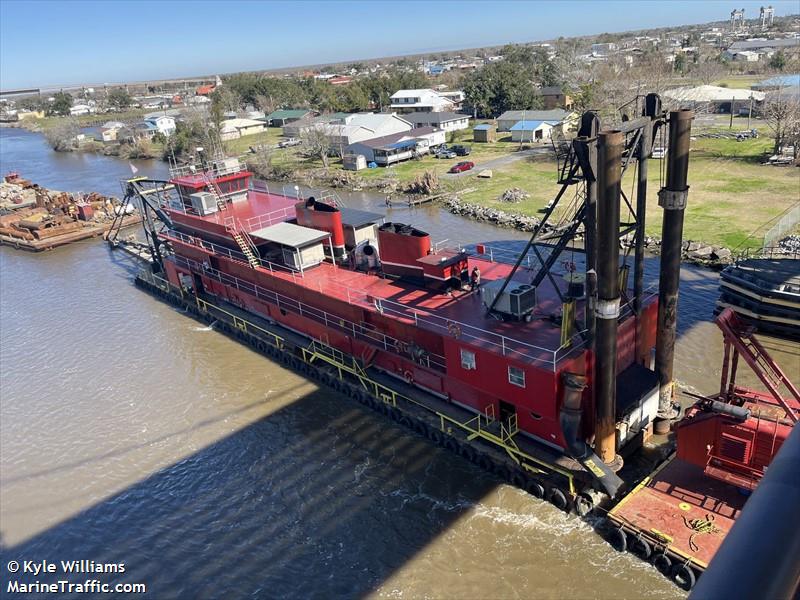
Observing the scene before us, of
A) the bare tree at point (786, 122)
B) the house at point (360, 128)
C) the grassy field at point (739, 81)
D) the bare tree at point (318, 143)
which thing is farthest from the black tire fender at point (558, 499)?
the grassy field at point (739, 81)

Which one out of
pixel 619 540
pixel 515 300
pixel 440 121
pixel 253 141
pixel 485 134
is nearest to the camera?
pixel 619 540

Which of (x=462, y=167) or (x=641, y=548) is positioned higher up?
(x=462, y=167)

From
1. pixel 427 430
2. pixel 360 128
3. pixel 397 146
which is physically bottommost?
pixel 427 430

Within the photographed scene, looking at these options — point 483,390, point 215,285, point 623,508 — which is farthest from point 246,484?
point 215,285

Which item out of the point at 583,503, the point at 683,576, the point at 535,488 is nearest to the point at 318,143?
the point at 535,488

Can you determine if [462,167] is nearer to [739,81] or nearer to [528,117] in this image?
[528,117]

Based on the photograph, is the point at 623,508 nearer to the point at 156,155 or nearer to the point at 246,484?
the point at 246,484

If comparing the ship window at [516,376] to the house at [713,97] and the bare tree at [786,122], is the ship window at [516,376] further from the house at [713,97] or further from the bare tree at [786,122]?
the house at [713,97]
